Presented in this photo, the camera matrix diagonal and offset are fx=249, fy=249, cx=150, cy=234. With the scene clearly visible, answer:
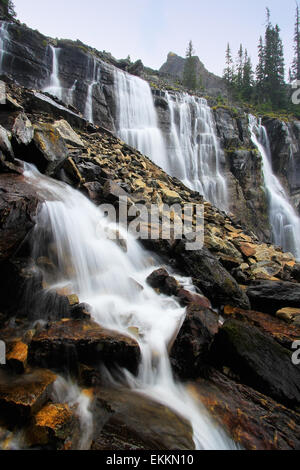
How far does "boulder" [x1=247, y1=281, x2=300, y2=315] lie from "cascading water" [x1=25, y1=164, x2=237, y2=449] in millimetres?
2049

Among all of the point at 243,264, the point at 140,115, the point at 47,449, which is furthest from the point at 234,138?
the point at 47,449

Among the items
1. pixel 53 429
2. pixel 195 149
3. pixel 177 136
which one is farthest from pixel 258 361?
pixel 195 149

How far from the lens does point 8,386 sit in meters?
2.83

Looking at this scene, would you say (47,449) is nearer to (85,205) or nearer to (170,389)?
(170,389)

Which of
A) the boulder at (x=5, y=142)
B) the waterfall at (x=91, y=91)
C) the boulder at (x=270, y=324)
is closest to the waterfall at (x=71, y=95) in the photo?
the waterfall at (x=91, y=91)

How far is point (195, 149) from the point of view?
22844 millimetres

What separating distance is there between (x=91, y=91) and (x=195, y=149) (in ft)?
32.7

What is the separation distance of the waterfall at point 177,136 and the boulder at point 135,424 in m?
17.7

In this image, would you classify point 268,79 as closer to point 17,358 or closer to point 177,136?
point 177,136

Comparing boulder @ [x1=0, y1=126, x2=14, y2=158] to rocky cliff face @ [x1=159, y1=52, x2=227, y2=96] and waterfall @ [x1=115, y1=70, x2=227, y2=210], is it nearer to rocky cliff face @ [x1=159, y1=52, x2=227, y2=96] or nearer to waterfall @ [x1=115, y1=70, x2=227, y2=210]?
waterfall @ [x1=115, y1=70, x2=227, y2=210]

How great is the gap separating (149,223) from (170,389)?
4969 mm

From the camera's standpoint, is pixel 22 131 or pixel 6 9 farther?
pixel 6 9

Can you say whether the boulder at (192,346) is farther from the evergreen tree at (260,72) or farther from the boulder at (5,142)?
the evergreen tree at (260,72)

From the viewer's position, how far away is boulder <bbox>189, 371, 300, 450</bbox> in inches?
117
